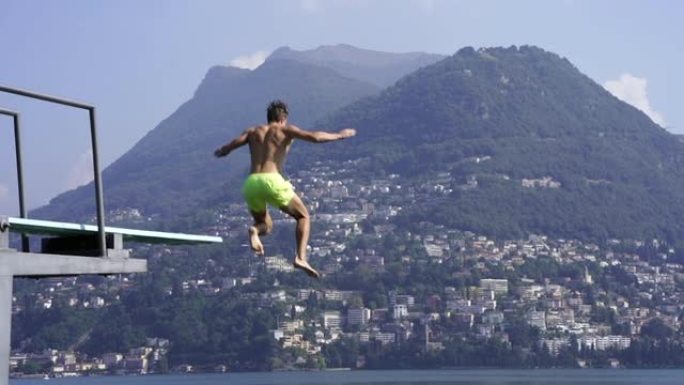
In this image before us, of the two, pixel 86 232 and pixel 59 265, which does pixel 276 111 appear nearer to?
pixel 59 265

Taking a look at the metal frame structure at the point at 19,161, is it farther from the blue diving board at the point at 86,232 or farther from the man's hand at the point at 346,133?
the man's hand at the point at 346,133

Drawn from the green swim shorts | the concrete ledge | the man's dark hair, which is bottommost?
the concrete ledge

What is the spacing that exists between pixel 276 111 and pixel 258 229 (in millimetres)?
680

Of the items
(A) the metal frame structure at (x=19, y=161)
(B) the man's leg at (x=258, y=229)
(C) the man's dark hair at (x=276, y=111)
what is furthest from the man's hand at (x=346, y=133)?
(A) the metal frame structure at (x=19, y=161)

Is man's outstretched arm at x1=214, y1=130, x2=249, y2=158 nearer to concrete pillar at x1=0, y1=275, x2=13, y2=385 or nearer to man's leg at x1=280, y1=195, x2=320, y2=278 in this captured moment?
man's leg at x1=280, y1=195, x2=320, y2=278

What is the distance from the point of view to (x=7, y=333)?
10.2m

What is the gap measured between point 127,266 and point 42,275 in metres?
0.72

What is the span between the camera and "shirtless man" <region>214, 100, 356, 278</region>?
902 cm

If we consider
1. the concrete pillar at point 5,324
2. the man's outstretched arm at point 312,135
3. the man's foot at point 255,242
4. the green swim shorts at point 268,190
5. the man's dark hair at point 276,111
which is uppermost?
the man's dark hair at point 276,111

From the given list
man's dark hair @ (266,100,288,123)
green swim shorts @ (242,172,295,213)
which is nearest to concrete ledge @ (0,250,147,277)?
green swim shorts @ (242,172,295,213)

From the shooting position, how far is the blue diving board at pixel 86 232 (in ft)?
34.7

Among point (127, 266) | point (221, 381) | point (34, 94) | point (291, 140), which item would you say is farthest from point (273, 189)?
point (221, 381)

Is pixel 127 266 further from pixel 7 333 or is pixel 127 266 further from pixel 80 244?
pixel 7 333

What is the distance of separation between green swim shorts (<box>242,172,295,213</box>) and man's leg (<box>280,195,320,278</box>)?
0.09 m
